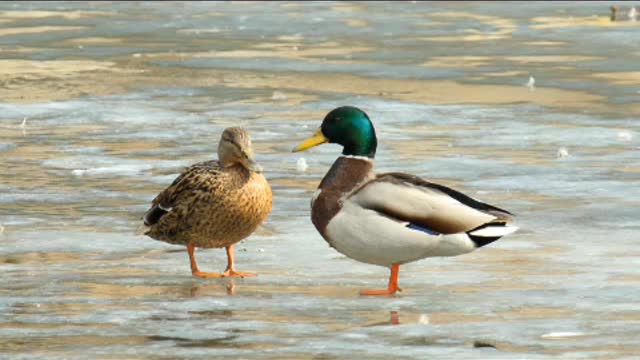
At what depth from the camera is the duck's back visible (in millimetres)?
10086

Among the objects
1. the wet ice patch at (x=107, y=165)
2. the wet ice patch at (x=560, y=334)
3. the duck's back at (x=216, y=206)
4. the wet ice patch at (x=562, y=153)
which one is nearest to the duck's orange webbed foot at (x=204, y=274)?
the duck's back at (x=216, y=206)

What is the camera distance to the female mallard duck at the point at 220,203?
10086 mm

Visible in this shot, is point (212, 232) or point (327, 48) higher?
point (212, 232)

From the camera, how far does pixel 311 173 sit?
14.6 meters

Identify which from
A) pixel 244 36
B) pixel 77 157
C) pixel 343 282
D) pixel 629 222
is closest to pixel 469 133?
pixel 77 157

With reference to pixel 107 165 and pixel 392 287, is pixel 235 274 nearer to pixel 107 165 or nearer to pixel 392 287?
pixel 392 287

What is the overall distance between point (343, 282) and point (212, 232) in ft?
2.55

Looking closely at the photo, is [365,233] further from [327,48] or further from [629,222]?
[327,48]

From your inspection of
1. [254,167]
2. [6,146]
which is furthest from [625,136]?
[254,167]

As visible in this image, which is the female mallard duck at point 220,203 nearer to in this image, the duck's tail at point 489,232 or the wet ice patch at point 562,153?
the duck's tail at point 489,232

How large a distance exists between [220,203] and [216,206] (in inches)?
1.3

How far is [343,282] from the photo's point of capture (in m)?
9.96

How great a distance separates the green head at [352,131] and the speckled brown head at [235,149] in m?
0.47

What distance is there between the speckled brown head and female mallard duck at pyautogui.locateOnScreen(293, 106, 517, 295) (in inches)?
25.4
